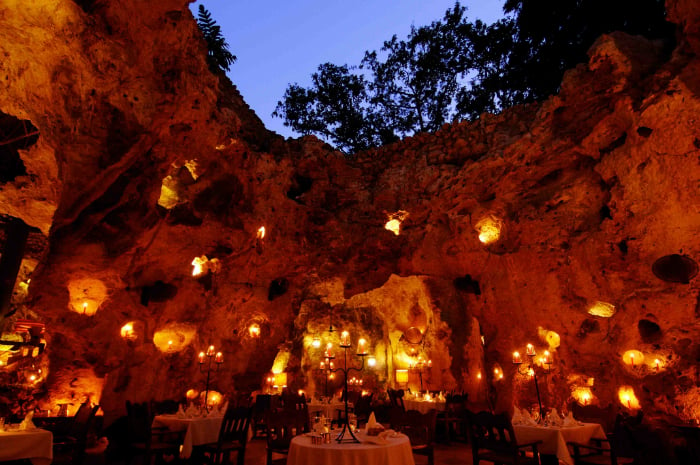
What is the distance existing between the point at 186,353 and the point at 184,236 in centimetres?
308

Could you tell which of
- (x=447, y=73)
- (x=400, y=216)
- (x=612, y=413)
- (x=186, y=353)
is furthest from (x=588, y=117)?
(x=186, y=353)

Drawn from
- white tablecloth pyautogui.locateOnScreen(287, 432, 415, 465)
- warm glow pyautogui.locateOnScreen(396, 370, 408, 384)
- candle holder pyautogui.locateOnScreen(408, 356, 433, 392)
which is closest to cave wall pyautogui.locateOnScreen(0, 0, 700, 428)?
candle holder pyautogui.locateOnScreen(408, 356, 433, 392)

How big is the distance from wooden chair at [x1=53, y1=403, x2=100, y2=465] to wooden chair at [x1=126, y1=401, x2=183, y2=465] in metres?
0.59

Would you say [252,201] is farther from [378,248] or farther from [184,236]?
[378,248]

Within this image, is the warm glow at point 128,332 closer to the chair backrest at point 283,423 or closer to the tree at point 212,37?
the chair backrest at point 283,423

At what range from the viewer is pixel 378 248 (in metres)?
12.3

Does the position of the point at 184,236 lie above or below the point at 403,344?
above

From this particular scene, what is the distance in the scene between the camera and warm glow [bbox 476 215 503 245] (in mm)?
10656

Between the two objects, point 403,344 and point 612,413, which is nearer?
point 612,413

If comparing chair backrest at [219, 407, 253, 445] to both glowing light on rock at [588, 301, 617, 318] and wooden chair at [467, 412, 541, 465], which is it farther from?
glowing light on rock at [588, 301, 617, 318]

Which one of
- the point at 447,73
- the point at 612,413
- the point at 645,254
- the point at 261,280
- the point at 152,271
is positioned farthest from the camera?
the point at 447,73

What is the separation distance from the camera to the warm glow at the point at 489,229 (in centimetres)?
1066

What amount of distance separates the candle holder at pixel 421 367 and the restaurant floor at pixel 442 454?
416 centimetres

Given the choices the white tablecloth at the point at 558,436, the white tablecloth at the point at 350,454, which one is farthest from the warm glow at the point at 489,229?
the white tablecloth at the point at 350,454
